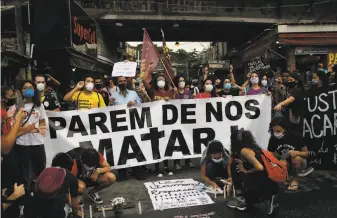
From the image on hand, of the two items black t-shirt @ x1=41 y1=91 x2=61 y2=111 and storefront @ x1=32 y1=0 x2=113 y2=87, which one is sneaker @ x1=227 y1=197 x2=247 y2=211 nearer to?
black t-shirt @ x1=41 y1=91 x2=61 y2=111

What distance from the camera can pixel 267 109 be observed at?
20.7ft

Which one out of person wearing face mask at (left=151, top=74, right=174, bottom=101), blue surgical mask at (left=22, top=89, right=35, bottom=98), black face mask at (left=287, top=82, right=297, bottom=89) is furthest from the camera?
black face mask at (left=287, top=82, right=297, bottom=89)

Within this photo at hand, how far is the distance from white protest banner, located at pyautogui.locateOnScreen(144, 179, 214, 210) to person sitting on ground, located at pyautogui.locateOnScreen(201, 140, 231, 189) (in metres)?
0.22

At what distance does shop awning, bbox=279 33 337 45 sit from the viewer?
15.4 m

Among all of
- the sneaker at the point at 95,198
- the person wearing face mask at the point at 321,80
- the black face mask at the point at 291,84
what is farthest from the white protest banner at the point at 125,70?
the person wearing face mask at the point at 321,80

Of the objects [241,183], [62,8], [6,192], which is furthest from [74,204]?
[62,8]

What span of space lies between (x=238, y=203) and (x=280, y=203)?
0.56 metres

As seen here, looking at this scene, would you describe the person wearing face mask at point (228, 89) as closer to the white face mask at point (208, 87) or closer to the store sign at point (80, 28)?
the white face mask at point (208, 87)

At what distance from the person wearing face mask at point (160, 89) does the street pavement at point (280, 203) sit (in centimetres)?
154

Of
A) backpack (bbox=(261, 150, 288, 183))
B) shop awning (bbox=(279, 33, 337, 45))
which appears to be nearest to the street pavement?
backpack (bbox=(261, 150, 288, 183))

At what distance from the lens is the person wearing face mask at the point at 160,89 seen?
637 centimetres

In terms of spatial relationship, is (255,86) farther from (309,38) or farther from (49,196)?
(309,38)

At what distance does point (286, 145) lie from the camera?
199 inches

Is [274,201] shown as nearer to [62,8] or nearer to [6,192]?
[6,192]
